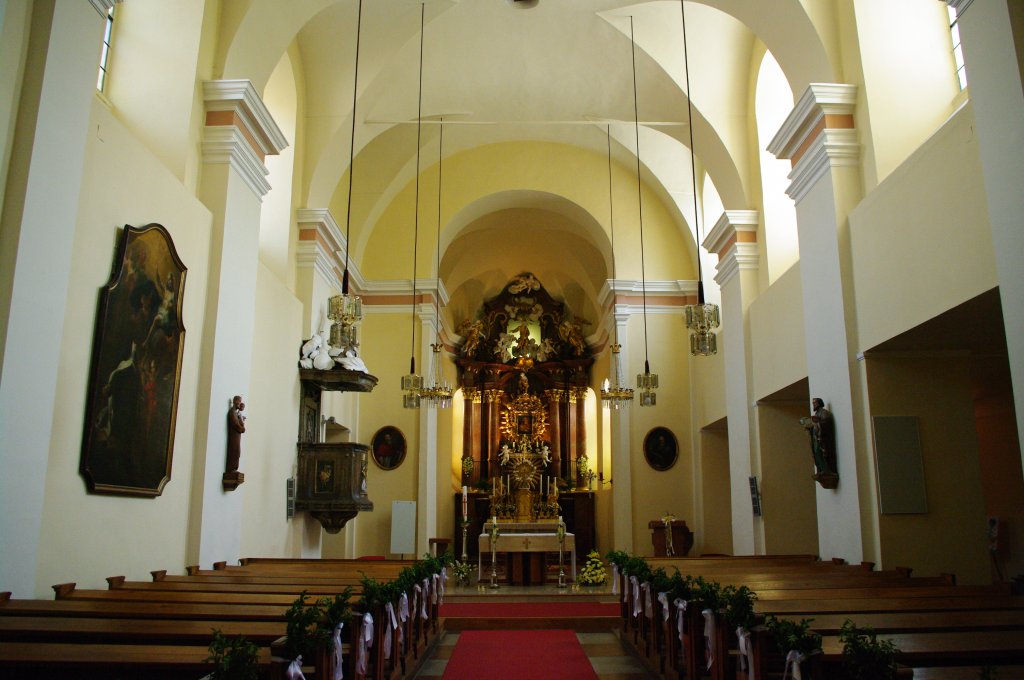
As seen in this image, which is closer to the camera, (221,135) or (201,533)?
(201,533)

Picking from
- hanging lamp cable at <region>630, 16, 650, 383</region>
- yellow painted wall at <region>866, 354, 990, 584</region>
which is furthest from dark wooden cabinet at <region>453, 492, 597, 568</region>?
yellow painted wall at <region>866, 354, 990, 584</region>

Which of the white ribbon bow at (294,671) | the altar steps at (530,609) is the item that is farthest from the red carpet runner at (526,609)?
the white ribbon bow at (294,671)

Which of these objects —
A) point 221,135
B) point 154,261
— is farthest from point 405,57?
point 154,261

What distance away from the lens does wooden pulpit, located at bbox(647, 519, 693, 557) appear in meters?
12.8

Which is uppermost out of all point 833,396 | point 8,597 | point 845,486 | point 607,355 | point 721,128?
point 721,128

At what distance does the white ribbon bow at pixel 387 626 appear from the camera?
4918 millimetres

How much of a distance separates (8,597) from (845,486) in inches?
255

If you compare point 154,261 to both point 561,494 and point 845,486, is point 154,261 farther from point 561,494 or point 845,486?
point 561,494

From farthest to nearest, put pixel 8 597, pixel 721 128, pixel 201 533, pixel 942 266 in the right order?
pixel 721 128 → pixel 201 533 → pixel 942 266 → pixel 8 597

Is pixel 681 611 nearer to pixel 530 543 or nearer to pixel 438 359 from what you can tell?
pixel 530 543

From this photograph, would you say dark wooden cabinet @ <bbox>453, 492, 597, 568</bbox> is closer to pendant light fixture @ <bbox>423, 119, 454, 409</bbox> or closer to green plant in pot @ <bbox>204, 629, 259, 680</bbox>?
pendant light fixture @ <bbox>423, 119, 454, 409</bbox>

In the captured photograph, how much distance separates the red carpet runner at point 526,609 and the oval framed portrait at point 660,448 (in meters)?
4.17

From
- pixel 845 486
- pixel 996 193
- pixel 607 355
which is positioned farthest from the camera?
pixel 607 355

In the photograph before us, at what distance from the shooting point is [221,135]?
7.61 metres
